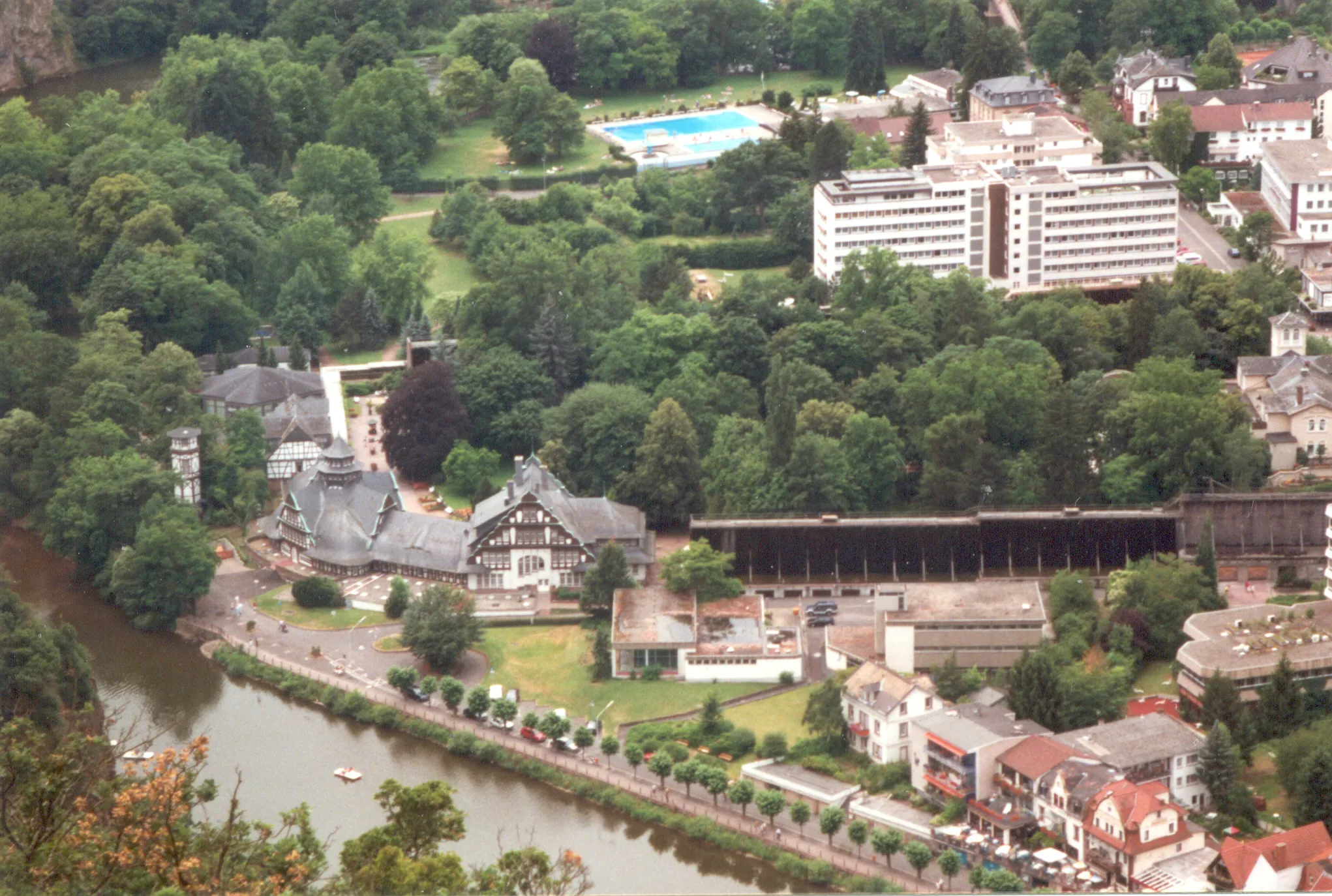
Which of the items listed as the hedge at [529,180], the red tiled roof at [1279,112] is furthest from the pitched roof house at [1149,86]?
the hedge at [529,180]

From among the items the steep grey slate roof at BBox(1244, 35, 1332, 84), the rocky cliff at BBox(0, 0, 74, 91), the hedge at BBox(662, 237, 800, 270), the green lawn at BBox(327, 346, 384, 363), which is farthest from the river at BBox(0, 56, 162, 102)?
the steep grey slate roof at BBox(1244, 35, 1332, 84)

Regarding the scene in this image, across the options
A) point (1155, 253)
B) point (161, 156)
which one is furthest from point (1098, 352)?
point (161, 156)

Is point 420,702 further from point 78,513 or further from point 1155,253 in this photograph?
point 1155,253

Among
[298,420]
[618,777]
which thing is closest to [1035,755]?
[618,777]

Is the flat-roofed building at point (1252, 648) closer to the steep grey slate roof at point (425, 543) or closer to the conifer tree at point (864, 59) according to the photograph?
the steep grey slate roof at point (425, 543)

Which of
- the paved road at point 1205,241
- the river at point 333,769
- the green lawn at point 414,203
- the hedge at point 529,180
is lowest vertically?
the river at point 333,769

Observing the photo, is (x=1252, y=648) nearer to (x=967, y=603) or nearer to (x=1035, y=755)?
(x=967, y=603)

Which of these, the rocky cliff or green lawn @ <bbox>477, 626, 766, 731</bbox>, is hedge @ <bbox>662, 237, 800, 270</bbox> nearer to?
green lawn @ <bbox>477, 626, 766, 731</bbox>
